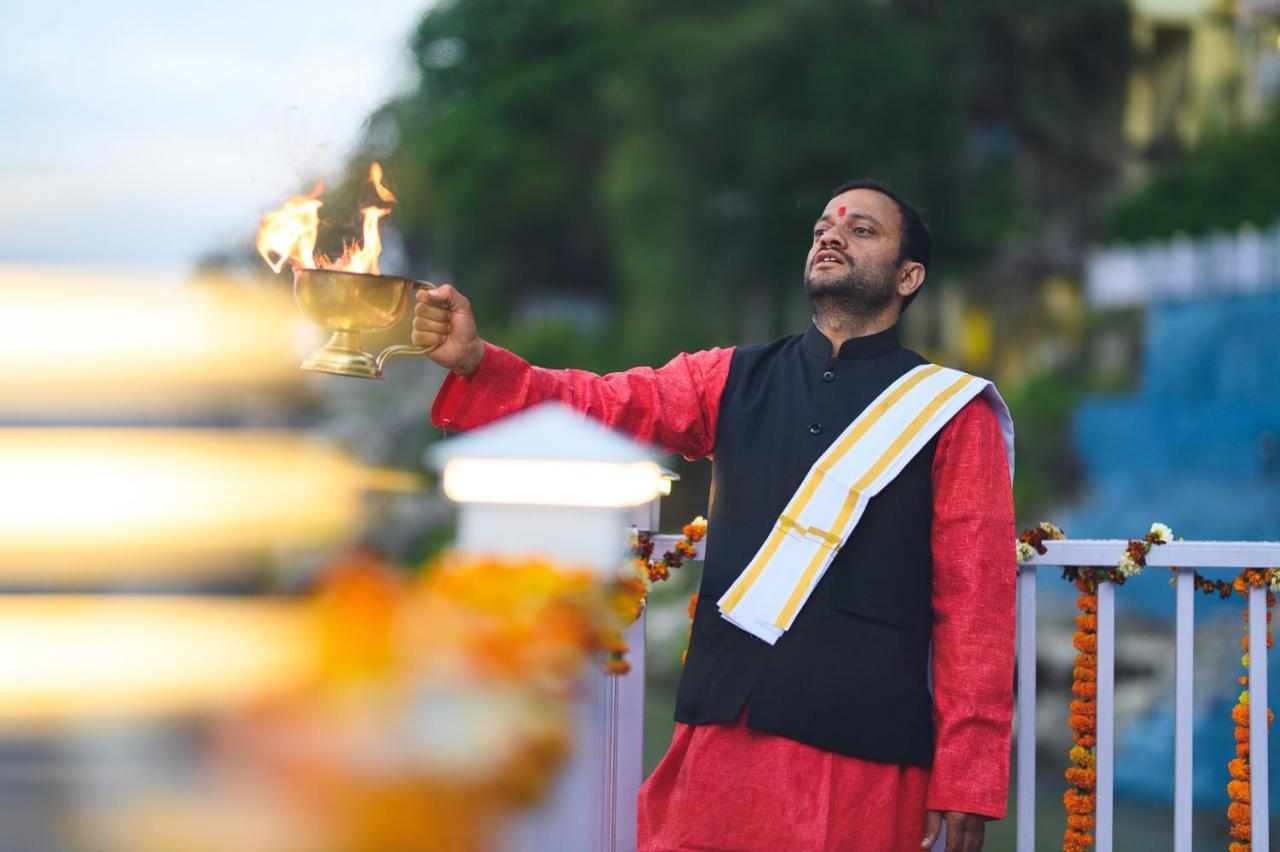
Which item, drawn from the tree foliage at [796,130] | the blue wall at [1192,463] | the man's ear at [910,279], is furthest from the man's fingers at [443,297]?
the tree foliage at [796,130]

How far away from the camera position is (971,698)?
221 cm

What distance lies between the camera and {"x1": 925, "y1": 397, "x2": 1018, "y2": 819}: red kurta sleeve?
2197 mm

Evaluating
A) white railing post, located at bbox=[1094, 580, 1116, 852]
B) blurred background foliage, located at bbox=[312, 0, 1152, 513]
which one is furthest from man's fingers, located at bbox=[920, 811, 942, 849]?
blurred background foliage, located at bbox=[312, 0, 1152, 513]

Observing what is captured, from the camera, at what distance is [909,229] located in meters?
2.46

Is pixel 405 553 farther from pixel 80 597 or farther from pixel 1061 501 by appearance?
pixel 1061 501

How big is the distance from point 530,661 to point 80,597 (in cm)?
34

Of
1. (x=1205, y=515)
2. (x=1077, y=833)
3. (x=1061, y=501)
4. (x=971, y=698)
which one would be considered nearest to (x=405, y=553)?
(x=971, y=698)

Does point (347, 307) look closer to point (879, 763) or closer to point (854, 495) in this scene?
point (854, 495)

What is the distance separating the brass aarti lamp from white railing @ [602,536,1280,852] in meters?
0.98

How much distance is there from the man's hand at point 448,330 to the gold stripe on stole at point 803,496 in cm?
55

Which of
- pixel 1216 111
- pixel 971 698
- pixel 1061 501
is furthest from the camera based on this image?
pixel 1216 111

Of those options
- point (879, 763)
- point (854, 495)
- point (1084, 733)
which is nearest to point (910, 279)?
point (854, 495)

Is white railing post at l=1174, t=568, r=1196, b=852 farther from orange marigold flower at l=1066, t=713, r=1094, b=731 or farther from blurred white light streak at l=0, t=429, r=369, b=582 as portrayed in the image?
blurred white light streak at l=0, t=429, r=369, b=582

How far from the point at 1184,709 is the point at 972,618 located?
0.69 meters
